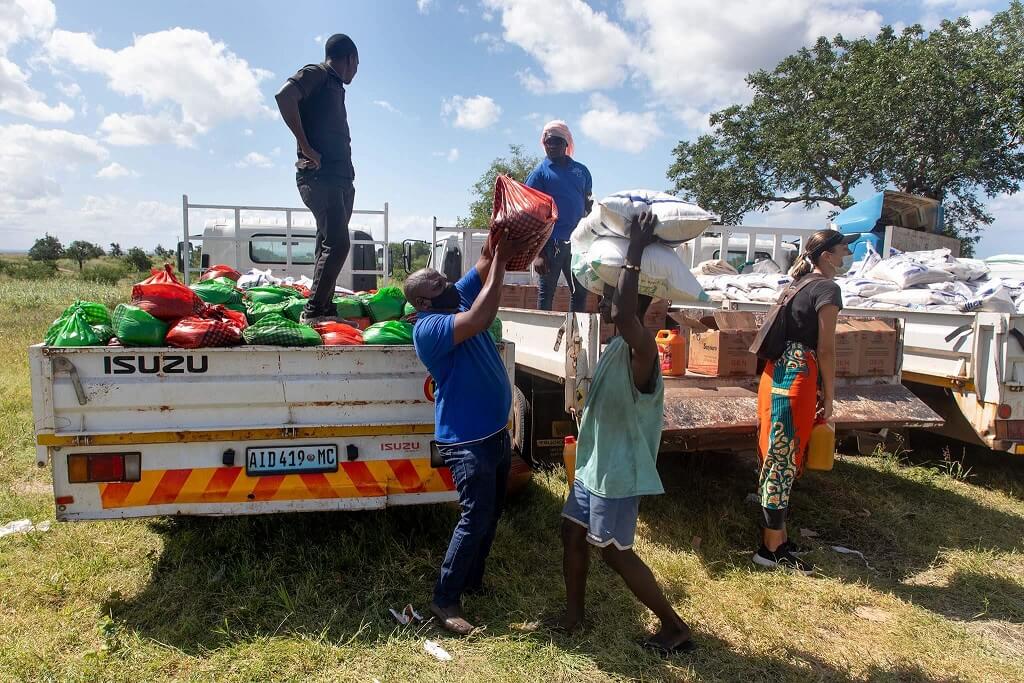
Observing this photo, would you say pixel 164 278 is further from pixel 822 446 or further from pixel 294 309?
pixel 822 446

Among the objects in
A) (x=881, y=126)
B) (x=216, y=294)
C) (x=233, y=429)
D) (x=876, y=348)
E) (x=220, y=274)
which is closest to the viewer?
(x=233, y=429)

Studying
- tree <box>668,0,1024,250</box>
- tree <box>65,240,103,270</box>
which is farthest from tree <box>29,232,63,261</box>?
tree <box>668,0,1024,250</box>

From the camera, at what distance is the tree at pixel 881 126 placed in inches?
625

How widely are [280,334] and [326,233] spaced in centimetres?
110

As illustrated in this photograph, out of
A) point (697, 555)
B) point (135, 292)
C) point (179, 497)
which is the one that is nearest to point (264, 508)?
point (179, 497)

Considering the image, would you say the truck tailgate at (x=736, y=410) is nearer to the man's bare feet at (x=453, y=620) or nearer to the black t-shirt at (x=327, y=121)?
the man's bare feet at (x=453, y=620)

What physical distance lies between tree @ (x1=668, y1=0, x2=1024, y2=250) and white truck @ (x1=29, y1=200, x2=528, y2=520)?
53.0 feet

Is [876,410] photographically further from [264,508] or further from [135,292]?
[135,292]

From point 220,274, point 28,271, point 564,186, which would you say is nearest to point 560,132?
point 564,186

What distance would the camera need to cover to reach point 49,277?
4209cm

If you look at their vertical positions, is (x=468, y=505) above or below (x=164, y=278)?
below

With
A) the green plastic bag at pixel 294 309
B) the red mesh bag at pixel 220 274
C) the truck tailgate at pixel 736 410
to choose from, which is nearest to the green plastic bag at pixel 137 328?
the green plastic bag at pixel 294 309

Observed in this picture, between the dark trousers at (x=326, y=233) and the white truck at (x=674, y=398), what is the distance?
135cm

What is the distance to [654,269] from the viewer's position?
2.54m
